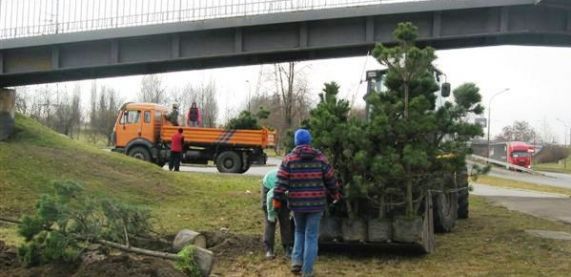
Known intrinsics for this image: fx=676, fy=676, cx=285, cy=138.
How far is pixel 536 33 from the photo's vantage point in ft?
77.3

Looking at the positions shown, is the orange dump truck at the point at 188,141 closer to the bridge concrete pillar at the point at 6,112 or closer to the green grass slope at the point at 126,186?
the bridge concrete pillar at the point at 6,112

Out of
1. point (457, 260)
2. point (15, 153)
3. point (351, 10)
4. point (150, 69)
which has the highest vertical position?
point (351, 10)

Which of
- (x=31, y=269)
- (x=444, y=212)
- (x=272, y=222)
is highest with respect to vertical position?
(x=272, y=222)

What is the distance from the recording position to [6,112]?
81.5ft

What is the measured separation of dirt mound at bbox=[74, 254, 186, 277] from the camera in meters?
6.34

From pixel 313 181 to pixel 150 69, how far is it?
72.7ft

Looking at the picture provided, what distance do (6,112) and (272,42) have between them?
1023 centimetres

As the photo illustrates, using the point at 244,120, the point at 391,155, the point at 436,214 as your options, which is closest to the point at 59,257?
the point at 391,155

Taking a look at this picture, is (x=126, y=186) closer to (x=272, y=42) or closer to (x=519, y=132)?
(x=272, y=42)

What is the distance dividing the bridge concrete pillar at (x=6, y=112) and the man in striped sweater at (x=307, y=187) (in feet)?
56.8

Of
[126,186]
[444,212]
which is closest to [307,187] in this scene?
[444,212]

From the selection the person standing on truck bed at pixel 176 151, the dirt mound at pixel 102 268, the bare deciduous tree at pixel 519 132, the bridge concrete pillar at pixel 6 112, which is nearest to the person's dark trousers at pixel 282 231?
the dirt mound at pixel 102 268

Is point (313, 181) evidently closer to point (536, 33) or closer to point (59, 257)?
point (59, 257)

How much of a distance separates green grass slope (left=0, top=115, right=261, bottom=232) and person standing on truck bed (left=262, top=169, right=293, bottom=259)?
2.44m
